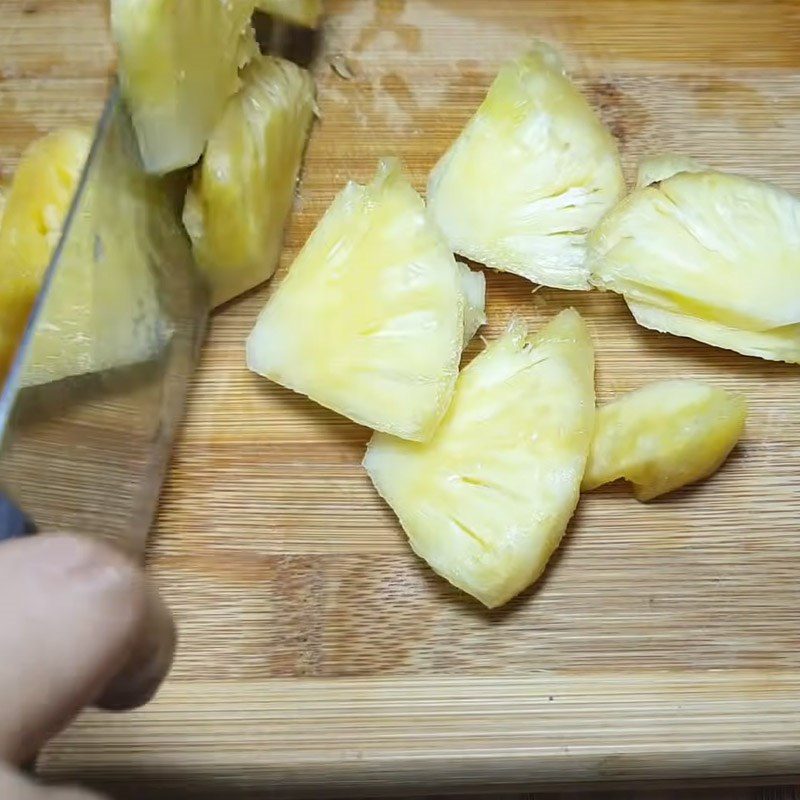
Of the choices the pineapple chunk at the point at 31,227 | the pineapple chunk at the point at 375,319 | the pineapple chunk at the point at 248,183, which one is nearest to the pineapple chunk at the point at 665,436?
the pineapple chunk at the point at 375,319

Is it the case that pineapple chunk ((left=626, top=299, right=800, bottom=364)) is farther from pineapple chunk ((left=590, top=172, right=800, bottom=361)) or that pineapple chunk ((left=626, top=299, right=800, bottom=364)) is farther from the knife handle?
the knife handle

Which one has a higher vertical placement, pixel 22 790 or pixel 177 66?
pixel 177 66

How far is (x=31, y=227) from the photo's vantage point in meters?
0.75

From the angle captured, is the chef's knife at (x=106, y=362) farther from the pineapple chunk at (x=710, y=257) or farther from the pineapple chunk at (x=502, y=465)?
the pineapple chunk at (x=710, y=257)

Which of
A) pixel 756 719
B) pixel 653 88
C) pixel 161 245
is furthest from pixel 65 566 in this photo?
pixel 653 88

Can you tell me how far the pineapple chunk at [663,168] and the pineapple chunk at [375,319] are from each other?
0.22m

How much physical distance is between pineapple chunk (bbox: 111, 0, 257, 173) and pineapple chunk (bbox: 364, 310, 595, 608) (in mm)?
289

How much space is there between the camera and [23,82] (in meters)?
0.98

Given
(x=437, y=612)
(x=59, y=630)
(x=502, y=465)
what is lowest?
(x=437, y=612)

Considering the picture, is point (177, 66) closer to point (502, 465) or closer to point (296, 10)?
point (296, 10)

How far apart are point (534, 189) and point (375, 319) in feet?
0.70

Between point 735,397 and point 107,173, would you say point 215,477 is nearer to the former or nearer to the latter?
point 107,173

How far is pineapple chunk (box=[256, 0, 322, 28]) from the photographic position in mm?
903

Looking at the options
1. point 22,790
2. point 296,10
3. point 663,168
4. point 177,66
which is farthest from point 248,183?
point 22,790
